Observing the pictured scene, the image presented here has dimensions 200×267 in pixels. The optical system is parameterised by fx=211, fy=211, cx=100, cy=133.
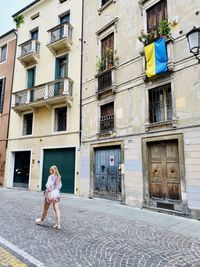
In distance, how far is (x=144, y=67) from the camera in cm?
914

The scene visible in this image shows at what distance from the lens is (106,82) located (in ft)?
36.1

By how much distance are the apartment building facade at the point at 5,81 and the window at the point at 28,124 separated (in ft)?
6.14

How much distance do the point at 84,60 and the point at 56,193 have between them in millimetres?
9379

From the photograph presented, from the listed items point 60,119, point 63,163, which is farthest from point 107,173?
point 60,119

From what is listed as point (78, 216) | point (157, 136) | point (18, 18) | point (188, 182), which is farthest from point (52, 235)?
point (18, 18)

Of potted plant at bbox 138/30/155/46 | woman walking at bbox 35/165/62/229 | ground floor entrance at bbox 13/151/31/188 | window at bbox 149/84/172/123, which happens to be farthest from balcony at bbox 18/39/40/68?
woman walking at bbox 35/165/62/229

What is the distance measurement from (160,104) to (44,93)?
7883 millimetres

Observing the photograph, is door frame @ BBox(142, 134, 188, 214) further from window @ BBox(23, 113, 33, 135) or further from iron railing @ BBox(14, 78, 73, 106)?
window @ BBox(23, 113, 33, 135)

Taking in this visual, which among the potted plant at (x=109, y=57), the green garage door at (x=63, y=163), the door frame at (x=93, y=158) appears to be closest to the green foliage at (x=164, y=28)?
the potted plant at (x=109, y=57)

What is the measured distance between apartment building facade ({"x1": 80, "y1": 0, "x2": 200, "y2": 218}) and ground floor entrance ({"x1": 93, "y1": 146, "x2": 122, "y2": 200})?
0.05 m

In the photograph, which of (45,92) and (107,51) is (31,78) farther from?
(107,51)

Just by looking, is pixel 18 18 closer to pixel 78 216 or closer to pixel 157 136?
pixel 157 136

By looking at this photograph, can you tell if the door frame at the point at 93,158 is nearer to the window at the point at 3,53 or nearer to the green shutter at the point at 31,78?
the green shutter at the point at 31,78

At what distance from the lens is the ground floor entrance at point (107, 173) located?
9.93m
